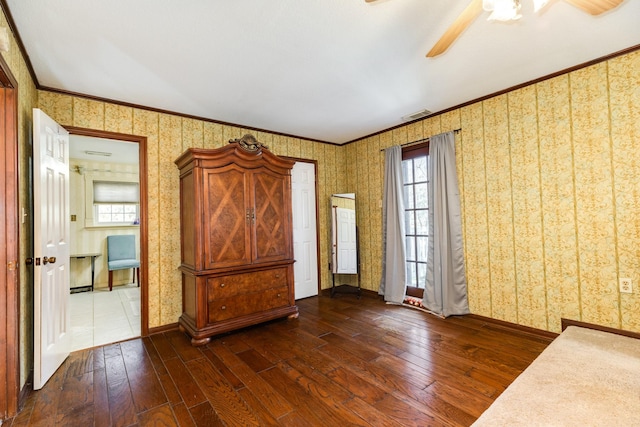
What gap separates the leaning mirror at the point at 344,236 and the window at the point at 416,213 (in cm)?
79

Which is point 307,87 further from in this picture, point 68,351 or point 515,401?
point 68,351

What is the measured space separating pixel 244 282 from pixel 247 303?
22 centimetres

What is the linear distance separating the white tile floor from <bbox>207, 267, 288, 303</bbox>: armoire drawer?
39.7 inches

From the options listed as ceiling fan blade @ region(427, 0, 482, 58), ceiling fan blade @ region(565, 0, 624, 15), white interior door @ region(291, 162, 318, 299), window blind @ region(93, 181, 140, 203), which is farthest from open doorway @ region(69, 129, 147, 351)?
ceiling fan blade @ region(565, 0, 624, 15)

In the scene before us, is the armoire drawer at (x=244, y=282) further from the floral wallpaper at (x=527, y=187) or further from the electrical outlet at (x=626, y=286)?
the electrical outlet at (x=626, y=286)

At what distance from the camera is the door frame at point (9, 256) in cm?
173

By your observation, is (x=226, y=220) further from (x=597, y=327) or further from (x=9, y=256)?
(x=597, y=327)

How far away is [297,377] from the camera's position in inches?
83.7

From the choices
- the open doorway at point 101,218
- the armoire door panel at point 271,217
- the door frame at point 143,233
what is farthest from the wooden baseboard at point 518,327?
the open doorway at point 101,218

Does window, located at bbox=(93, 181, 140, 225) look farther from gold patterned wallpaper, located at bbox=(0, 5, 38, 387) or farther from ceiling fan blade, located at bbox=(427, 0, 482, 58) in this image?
ceiling fan blade, located at bbox=(427, 0, 482, 58)

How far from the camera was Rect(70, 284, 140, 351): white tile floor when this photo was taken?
297cm

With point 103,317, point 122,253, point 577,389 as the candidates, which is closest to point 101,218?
point 122,253

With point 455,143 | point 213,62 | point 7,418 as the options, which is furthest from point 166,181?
point 455,143

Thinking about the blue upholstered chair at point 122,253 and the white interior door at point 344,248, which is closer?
the white interior door at point 344,248
